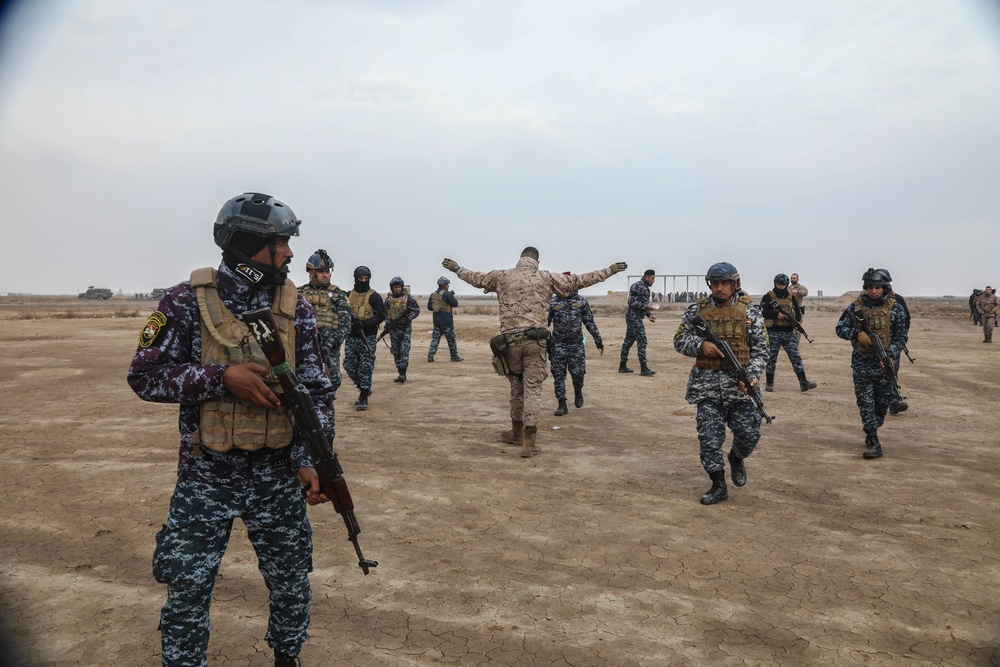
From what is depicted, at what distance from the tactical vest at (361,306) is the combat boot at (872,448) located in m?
6.91

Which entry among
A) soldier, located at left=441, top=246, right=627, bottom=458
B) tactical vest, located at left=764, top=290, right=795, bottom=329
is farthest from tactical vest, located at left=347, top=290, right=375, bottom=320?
tactical vest, located at left=764, top=290, right=795, bottom=329

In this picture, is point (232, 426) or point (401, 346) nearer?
point (232, 426)

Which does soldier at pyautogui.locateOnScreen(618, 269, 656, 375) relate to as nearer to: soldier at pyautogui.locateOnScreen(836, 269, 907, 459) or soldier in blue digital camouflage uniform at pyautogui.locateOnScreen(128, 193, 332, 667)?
soldier at pyautogui.locateOnScreen(836, 269, 907, 459)

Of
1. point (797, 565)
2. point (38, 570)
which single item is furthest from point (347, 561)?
point (797, 565)

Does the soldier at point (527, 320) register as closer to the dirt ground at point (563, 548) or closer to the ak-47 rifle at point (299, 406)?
the dirt ground at point (563, 548)

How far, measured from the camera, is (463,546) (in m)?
4.66

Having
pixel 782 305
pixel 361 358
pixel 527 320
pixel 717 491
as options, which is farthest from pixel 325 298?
pixel 782 305

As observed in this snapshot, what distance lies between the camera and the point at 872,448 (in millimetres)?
7176

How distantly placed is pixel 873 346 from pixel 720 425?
2.86 meters

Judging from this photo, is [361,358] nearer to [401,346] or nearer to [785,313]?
[401,346]

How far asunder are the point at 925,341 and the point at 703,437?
21835 millimetres

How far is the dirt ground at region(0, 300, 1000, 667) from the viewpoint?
11.1ft

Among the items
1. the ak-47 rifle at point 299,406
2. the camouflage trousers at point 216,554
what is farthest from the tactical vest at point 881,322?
the camouflage trousers at point 216,554

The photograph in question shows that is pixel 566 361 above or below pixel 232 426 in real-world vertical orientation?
below
